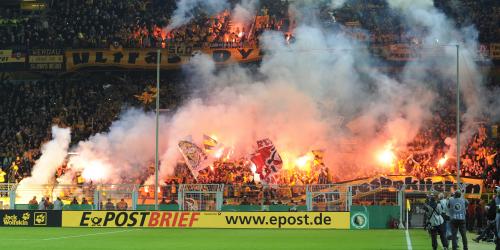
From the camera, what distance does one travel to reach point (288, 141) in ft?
164

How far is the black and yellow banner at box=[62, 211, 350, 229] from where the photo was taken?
3725 cm

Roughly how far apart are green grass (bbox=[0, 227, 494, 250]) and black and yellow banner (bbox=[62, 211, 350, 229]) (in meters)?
1.94

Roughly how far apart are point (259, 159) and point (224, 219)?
1045 cm

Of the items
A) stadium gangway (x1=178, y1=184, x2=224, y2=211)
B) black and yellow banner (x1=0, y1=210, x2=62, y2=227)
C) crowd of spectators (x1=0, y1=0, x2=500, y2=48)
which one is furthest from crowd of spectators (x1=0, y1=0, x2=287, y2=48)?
black and yellow banner (x1=0, y1=210, x2=62, y2=227)

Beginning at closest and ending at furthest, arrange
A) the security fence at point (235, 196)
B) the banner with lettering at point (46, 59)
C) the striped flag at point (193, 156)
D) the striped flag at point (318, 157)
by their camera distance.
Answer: the security fence at point (235, 196)
the striped flag at point (193, 156)
the striped flag at point (318, 157)
the banner with lettering at point (46, 59)

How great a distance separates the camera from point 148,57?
53094mm

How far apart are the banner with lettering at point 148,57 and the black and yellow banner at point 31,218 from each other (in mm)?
16586

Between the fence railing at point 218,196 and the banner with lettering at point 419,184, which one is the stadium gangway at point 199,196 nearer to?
the fence railing at point 218,196

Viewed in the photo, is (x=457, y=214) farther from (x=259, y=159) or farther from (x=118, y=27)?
A: (x=118, y=27)

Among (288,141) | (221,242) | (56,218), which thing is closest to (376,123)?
(288,141)

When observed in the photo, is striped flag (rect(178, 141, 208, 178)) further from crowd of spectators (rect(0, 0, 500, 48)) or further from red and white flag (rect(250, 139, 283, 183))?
crowd of spectators (rect(0, 0, 500, 48))

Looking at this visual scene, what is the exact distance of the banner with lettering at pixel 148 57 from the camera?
52281 millimetres

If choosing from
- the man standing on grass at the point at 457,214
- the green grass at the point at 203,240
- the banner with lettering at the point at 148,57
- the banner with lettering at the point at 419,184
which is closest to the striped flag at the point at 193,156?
the banner with lettering at the point at 148,57

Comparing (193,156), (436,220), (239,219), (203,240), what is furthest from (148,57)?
(436,220)
